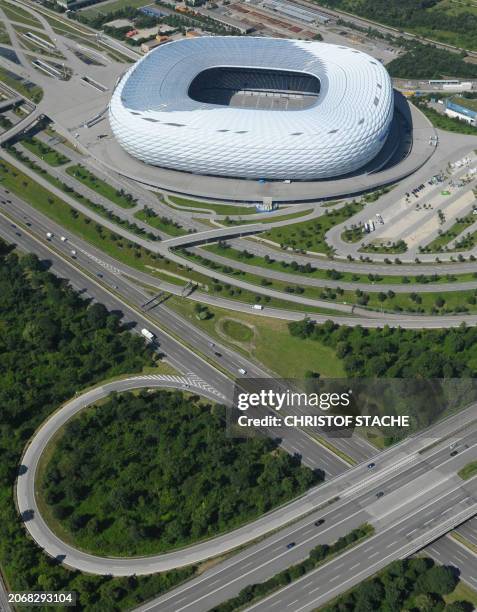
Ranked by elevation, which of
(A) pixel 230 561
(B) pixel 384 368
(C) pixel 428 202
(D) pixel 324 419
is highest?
(C) pixel 428 202

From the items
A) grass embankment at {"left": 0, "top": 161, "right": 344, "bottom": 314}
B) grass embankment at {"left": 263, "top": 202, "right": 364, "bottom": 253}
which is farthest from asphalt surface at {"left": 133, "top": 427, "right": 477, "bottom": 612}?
grass embankment at {"left": 263, "top": 202, "right": 364, "bottom": 253}

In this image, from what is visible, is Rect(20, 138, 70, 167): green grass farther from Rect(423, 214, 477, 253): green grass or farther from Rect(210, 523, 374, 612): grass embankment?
Rect(210, 523, 374, 612): grass embankment

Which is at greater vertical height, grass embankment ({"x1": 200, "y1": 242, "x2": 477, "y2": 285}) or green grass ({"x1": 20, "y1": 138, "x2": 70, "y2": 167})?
green grass ({"x1": 20, "y1": 138, "x2": 70, "y2": 167})

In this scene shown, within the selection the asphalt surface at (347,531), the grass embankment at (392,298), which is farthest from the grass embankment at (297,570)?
the grass embankment at (392,298)

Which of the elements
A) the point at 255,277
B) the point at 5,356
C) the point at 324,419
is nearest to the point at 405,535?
the point at 324,419

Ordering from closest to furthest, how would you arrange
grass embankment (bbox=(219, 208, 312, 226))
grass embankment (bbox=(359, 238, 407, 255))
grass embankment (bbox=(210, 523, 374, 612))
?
grass embankment (bbox=(210, 523, 374, 612)), grass embankment (bbox=(359, 238, 407, 255)), grass embankment (bbox=(219, 208, 312, 226))

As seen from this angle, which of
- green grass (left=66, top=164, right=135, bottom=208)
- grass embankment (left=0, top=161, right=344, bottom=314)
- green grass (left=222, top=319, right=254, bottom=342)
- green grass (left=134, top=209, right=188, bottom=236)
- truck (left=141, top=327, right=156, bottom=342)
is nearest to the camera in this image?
truck (left=141, top=327, right=156, bottom=342)

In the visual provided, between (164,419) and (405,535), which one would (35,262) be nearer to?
(164,419)
